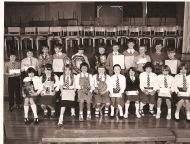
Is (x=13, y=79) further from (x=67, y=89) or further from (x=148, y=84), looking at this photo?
(x=148, y=84)

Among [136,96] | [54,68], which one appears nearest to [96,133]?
[136,96]

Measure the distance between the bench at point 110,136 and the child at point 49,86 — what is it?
137 centimetres

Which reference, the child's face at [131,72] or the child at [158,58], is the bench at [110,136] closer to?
the child's face at [131,72]

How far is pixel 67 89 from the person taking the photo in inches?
215

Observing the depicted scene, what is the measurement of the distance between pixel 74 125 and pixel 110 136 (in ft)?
4.60

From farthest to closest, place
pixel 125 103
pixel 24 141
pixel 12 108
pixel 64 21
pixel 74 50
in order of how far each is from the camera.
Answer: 1. pixel 64 21
2. pixel 74 50
3. pixel 12 108
4. pixel 125 103
5. pixel 24 141

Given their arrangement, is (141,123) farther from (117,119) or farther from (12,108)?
(12,108)

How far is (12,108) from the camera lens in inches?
243

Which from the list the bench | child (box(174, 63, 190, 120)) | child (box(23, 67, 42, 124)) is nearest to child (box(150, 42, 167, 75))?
child (box(174, 63, 190, 120))

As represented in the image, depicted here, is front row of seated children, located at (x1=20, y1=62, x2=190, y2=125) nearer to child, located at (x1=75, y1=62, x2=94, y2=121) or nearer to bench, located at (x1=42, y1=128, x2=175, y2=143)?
child, located at (x1=75, y1=62, x2=94, y2=121)

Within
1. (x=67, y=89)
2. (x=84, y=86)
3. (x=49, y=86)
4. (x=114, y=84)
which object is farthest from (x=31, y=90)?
(x=114, y=84)

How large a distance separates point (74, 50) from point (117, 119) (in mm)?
4893

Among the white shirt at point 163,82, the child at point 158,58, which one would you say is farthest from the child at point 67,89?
the child at point 158,58

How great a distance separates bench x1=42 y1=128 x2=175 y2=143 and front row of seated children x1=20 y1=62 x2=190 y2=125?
1.36 metres
